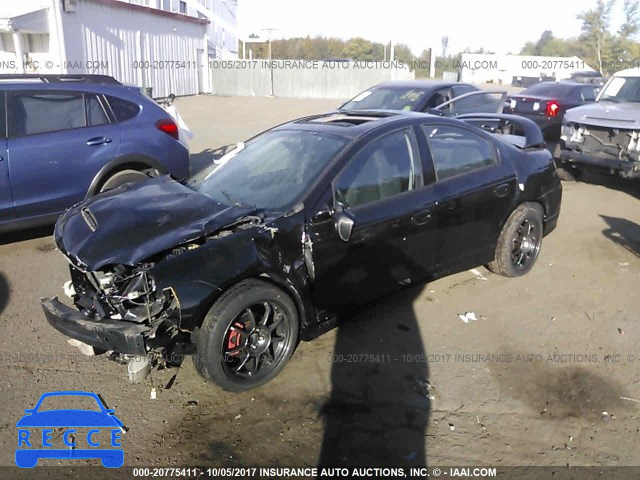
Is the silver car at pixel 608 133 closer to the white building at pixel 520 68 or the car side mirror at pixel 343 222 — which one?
the car side mirror at pixel 343 222

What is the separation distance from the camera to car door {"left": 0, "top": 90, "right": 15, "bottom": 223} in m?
5.35

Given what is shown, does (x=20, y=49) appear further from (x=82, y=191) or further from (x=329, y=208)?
(x=329, y=208)

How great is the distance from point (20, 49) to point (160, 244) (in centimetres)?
A: 1788

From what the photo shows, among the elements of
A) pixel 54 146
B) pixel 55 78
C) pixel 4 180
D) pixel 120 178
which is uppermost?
pixel 55 78

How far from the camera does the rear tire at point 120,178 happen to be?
5965mm

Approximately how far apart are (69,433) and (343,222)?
2.03 m

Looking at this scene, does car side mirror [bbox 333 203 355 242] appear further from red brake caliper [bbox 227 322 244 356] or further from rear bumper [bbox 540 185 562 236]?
rear bumper [bbox 540 185 562 236]

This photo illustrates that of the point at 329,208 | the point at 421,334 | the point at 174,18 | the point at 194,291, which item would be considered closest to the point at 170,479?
the point at 194,291

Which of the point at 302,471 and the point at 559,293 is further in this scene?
the point at 559,293

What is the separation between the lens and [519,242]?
5117 mm

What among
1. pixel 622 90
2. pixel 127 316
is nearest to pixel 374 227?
pixel 127 316

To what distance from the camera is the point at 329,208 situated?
358 centimetres

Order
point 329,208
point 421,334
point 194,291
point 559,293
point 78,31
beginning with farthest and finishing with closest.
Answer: point 78,31, point 559,293, point 421,334, point 329,208, point 194,291

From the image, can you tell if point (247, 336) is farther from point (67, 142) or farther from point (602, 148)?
point (602, 148)
